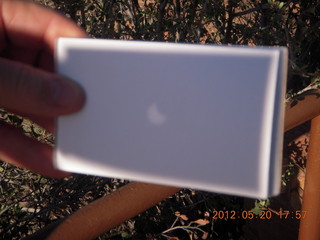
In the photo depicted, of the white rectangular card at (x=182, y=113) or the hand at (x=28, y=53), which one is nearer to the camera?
the white rectangular card at (x=182, y=113)

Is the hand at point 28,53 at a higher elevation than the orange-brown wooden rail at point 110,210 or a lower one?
higher

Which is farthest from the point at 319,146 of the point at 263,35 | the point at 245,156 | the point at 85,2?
the point at 85,2

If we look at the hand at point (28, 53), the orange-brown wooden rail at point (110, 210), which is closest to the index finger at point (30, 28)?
the hand at point (28, 53)
